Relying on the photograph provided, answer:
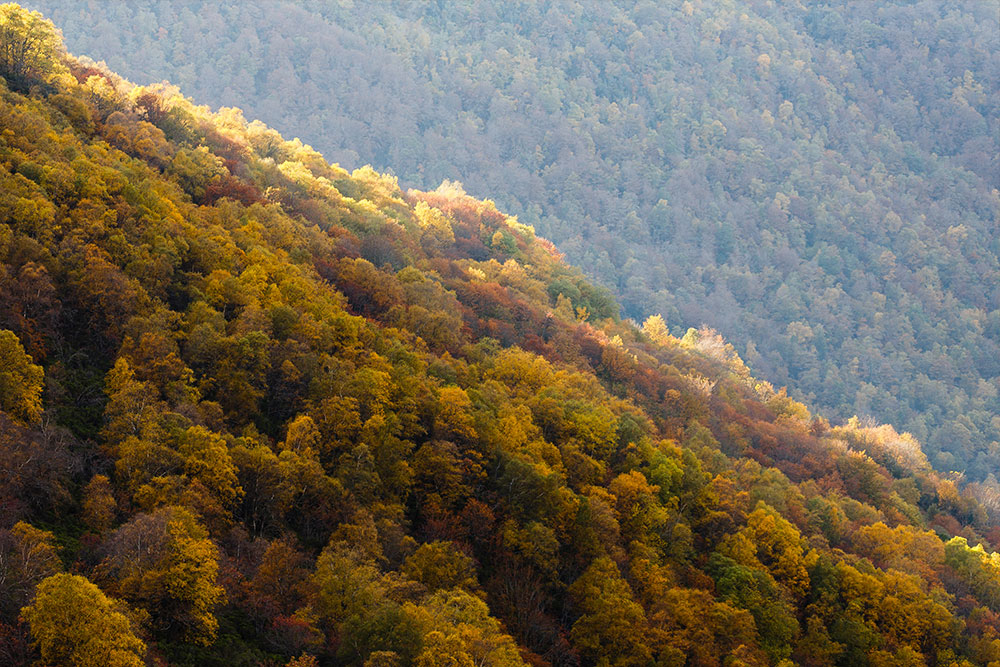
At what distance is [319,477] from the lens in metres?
69.0

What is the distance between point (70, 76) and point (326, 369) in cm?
5011

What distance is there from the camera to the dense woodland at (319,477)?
5559 cm

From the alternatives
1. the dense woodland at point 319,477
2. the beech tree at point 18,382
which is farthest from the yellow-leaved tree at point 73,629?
the beech tree at point 18,382

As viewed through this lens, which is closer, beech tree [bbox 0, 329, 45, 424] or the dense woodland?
the dense woodland

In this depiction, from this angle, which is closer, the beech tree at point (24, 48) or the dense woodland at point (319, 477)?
the dense woodland at point (319, 477)

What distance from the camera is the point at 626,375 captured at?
135375 millimetres

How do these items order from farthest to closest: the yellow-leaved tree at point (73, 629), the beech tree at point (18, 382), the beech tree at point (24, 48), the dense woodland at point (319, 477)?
the beech tree at point (24, 48)
the beech tree at point (18, 382)
the dense woodland at point (319, 477)
the yellow-leaved tree at point (73, 629)

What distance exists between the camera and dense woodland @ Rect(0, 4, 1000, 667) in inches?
2189

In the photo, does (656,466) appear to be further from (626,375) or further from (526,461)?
(626,375)

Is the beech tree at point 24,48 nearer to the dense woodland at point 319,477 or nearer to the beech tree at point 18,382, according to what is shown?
the dense woodland at point 319,477

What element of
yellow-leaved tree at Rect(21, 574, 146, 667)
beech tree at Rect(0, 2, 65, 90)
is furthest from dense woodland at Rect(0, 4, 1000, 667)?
beech tree at Rect(0, 2, 65, 90)

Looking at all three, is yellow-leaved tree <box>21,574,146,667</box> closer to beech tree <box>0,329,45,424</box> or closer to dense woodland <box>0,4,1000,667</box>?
dense woodland <box>0,4,1000,667</box>

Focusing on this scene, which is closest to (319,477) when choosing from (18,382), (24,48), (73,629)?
(18,382)

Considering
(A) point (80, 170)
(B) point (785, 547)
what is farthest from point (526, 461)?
(A) point (80, 170)
